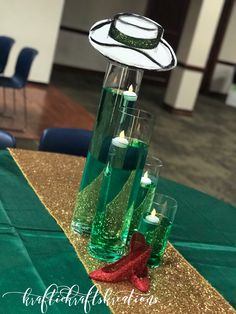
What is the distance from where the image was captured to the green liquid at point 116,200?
45.3 inches

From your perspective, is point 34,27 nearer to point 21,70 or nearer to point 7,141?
point 21,70

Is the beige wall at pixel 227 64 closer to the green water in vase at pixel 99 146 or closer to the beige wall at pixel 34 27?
the beige wall at pixel 34 27

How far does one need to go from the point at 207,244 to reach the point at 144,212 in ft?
1.03

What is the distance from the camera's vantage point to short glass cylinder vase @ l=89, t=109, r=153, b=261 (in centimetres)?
115

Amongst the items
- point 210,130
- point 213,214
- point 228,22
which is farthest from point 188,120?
point 213,214

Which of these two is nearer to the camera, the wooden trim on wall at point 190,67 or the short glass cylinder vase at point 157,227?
the short glass cylinder vase at point 157,227

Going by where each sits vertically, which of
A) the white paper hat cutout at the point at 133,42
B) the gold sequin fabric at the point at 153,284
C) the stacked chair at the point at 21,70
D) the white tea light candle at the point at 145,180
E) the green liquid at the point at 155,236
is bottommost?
the stacked chair at the point at 21,70

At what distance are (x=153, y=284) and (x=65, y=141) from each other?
4.00ft

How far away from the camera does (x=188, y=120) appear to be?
716cm

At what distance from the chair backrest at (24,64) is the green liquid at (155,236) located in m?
3.71

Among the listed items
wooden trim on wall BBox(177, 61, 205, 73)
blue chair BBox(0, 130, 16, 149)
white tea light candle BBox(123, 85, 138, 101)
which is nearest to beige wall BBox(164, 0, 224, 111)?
wooden trim on wall BBox(177, 61, 205, 73)

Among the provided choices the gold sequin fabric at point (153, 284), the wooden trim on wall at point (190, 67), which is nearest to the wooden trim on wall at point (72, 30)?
the wooden trim on wall at point (190, 67)

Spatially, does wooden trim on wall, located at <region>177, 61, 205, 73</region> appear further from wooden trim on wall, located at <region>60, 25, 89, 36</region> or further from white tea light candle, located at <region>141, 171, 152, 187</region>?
white tea light candle, located at <region>141, 171, 152, 187</region>

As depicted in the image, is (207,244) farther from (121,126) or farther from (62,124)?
(62,124)
